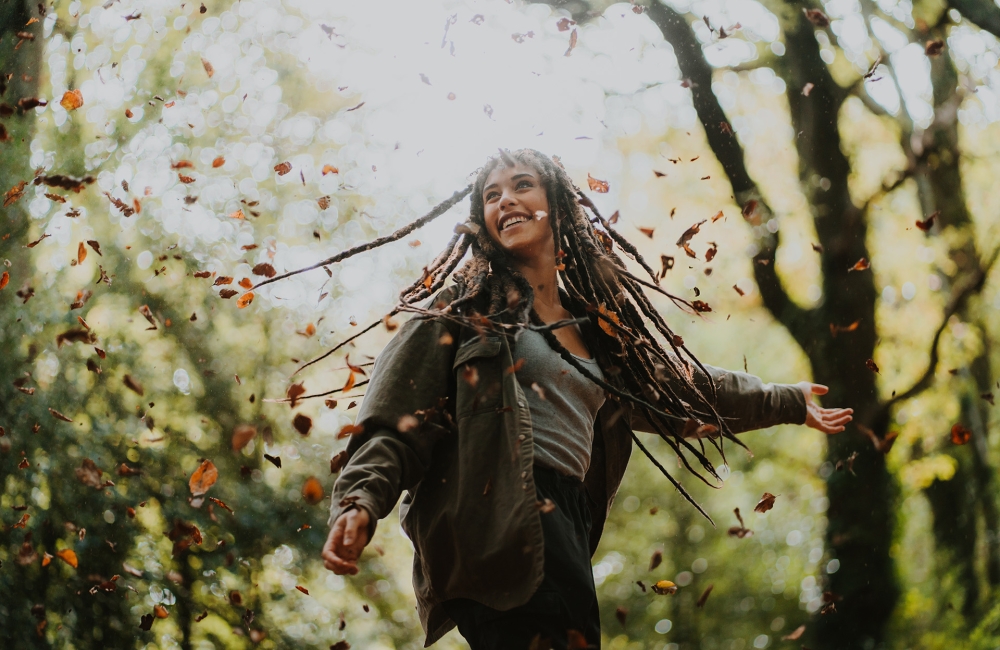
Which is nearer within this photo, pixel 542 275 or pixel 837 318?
pixel 542 275

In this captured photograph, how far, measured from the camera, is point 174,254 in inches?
233

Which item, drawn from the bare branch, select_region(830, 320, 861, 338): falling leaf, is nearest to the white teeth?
the bare branch

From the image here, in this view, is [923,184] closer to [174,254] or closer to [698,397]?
[698,397]

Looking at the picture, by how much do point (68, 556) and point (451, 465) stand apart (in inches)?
156

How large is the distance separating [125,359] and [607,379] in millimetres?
4551

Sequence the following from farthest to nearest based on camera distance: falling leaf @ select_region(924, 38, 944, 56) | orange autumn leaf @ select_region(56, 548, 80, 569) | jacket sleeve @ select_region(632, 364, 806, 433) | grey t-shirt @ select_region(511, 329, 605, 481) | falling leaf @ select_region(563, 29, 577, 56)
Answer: falling leaf @ select_region(563, 29, 577, 56)
orange autumn leaf @ select_region(56, 548, 80, 569)
falling leaf @ select_region(924, 38, 944, 56)
jacket sleeve @ select_region(632, 364, 806, 433)
grey t-shirt @ select_region(511, 329, 605, 481)

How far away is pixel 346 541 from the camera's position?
1.41 meters

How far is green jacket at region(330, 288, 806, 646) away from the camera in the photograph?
5.09 ft

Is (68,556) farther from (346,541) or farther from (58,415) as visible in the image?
(346,541)

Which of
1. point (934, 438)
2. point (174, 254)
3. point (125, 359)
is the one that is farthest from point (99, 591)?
point (934, 438)

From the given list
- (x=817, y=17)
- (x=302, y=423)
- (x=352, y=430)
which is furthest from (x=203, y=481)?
(x=817, y=17)

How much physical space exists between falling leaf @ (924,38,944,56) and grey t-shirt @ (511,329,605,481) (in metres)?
3.75

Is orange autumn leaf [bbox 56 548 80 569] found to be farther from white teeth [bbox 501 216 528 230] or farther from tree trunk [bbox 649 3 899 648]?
tree trunk [bbox 649 3 899 648]

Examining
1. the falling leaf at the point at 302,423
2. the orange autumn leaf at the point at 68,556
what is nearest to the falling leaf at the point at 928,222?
the falling leaf at the point at 302,423
